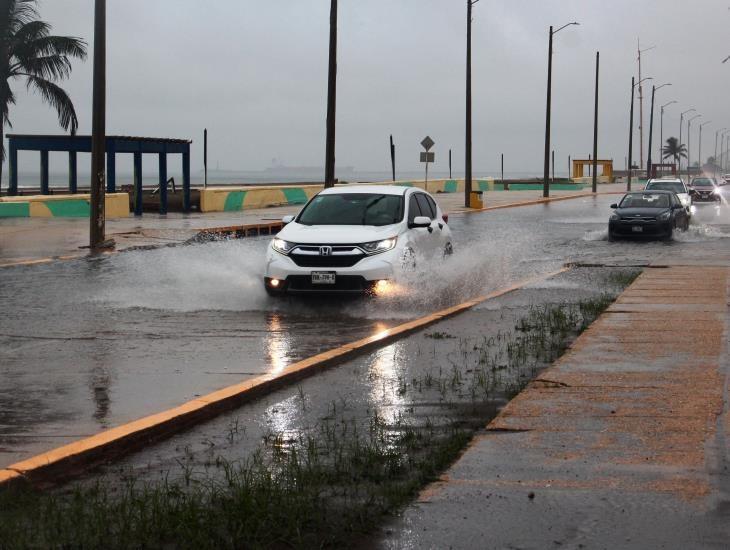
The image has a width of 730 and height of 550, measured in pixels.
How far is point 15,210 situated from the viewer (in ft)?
113

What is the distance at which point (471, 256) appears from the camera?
2148 centimetres

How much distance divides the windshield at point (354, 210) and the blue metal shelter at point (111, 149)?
20.9 metres

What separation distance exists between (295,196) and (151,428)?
42826 mm

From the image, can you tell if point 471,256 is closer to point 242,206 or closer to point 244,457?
point 244,457

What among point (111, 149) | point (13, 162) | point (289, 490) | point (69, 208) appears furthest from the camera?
point (13, 162)

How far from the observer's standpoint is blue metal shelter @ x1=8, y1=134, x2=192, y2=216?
121ft

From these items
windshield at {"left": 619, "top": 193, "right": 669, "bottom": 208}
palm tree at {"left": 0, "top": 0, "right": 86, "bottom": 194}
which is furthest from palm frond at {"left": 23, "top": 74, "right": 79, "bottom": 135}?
windshield at {"left": 619, "top": 193, "right": 669, "bottom": 208}

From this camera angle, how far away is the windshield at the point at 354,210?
16281mm

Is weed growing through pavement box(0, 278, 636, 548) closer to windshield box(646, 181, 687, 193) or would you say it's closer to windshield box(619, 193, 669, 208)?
windshield box(619, 193, 669, 208)

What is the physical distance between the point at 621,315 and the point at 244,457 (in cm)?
723

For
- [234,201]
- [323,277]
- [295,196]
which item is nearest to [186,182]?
[234,201]

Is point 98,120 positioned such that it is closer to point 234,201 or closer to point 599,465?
point 599,465

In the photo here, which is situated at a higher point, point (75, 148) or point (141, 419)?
point (75, 148)

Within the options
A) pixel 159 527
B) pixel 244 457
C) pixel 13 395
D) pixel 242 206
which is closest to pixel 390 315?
pixel 13 395
